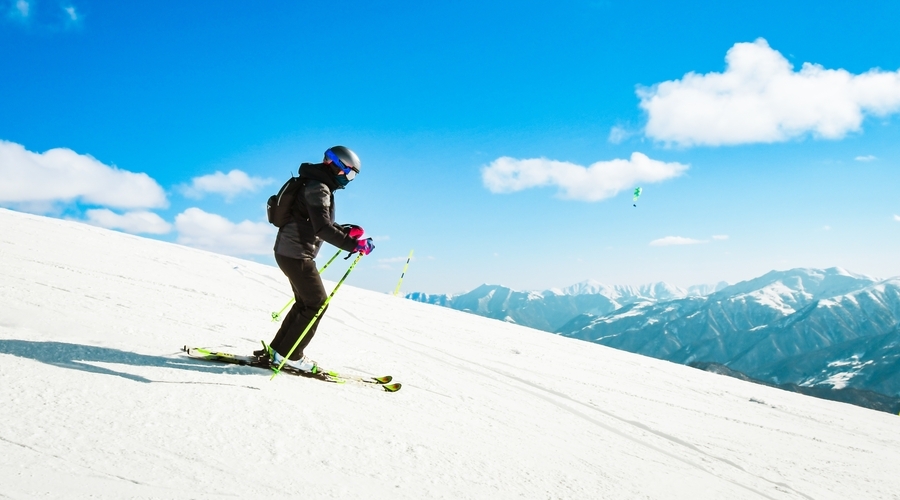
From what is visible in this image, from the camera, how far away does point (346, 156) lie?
18.5 feet

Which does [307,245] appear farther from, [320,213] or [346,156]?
[346,156]

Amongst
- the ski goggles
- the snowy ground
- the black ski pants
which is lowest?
the snowy ground

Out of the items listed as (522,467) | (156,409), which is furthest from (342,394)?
(522,467)

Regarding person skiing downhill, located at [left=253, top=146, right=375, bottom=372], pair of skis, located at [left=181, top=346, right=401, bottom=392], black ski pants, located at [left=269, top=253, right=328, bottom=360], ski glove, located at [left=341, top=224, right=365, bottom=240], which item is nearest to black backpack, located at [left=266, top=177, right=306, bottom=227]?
person skiing downhill, located at [left=253, top=146, right=375, bottom=372]

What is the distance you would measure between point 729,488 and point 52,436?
545 centimetres

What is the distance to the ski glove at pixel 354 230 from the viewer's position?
5.56 metres

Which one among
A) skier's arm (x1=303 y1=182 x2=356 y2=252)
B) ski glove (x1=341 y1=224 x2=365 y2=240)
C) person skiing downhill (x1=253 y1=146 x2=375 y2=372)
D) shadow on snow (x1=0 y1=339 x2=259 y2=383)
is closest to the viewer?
shadow on snow (x1=0 y1=339 x2=259 y2=383)

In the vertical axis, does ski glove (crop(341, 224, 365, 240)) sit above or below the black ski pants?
above

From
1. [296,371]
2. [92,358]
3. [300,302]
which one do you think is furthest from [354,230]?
[92,358]

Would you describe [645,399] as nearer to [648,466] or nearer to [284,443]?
[648,466]

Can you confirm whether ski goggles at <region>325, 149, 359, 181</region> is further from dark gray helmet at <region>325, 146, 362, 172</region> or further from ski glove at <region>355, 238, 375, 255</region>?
ski glove at <region>355, 238, 375, 255</region>

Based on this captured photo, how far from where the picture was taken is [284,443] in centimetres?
346

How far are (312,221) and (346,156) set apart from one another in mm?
936

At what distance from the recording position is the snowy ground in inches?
117
